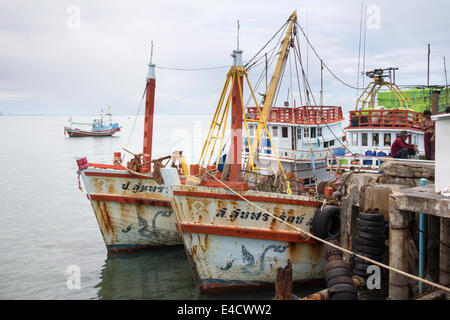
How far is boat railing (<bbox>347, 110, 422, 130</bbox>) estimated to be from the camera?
17.1 meters

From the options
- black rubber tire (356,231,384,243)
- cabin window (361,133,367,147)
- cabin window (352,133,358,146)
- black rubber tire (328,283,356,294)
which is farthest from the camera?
cabin window (352,133,358,146)

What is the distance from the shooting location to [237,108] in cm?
1128

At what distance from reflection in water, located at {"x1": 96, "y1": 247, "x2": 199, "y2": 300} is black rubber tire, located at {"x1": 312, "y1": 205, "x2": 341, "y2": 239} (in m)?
3.63

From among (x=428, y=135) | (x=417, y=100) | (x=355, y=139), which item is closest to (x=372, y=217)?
(x=428, y=135)

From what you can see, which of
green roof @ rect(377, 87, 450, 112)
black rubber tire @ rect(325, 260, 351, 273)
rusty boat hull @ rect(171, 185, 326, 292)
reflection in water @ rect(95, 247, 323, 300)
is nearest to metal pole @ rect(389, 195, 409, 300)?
black rubber tire @ rect(325, 260, 351, 273)

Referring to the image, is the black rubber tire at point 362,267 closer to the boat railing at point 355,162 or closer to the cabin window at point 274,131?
the boat railing at point 355,162

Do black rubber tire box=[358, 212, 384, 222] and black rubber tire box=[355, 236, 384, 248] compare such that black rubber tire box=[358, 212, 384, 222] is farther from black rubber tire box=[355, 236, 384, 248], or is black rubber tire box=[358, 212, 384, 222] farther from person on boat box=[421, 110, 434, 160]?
person on boat box=[421, 110, 434, 160]

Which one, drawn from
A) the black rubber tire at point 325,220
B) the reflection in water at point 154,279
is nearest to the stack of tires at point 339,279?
the black rubber tire at point 325,220

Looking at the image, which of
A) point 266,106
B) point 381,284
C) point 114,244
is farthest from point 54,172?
point 381,284

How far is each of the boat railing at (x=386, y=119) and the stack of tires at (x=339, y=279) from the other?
928 cm

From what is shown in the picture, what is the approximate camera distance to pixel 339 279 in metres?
8.42

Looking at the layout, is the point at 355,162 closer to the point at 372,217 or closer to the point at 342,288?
the point at 372,217

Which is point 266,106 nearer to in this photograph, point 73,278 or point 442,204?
point 442,204

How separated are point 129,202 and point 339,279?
25.3ft
